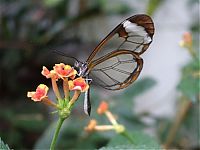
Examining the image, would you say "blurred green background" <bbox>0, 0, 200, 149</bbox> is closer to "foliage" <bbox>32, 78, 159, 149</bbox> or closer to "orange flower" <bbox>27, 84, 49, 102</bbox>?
"foliage" <bbox>32, 78, 159, 149</bbox>

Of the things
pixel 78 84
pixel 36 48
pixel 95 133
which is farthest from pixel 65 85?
pixel 36 48

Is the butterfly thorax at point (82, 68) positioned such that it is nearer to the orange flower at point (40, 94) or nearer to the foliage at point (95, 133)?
the orange flower at point (40, 94)

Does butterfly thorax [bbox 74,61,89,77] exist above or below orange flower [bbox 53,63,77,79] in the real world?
below

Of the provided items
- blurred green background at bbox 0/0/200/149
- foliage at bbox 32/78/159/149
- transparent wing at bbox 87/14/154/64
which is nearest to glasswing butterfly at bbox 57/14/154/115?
transparent wing at bbox 87/14/154/64

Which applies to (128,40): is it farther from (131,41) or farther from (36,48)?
(36,48)

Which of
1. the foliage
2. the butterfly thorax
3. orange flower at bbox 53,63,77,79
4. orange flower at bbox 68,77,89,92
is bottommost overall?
the foliage

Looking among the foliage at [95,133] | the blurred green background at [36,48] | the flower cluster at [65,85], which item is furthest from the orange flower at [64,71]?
the blurred green background at [36,48]

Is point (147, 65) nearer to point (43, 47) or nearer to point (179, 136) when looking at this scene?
point (43, 47)

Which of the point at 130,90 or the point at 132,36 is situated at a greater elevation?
the point at 132,36

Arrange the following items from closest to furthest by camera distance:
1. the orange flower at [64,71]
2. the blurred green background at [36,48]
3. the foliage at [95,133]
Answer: the orange flower at [64,71] < the foliage at [95,133] < the blurred green background at [36,48]

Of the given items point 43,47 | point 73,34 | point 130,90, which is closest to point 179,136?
point 130,90

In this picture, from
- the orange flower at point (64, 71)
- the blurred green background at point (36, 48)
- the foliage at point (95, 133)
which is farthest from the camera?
the blurred green background at point (36, 48)
